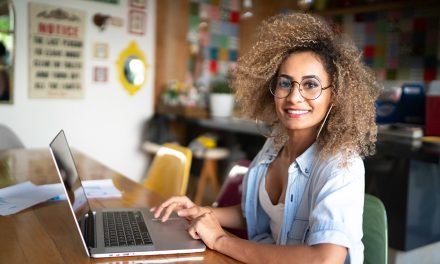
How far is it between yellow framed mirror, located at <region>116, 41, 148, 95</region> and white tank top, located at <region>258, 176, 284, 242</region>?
2859 millimetres

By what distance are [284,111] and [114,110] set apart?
2.98 metres

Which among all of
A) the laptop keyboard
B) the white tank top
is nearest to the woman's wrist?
the laptop keyboard

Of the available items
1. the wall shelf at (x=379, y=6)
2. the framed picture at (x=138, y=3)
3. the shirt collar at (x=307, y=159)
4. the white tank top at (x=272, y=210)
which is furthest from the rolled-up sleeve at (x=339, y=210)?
the framed picture at (x=138, y=3)

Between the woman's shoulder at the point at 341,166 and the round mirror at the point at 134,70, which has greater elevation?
the round mirror at the point at 134,70

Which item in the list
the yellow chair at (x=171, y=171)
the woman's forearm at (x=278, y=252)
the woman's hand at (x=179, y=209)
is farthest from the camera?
the yellow chair at (x=171, y=171)

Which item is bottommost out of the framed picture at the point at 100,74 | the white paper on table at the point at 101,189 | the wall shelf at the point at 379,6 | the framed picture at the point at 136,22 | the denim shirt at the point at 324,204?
the white paper on table at the point at 101,189

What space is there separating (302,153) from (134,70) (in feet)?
9.95

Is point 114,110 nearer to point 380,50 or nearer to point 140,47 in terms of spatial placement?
point 140,47

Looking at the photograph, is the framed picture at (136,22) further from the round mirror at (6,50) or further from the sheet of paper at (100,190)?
the sheet of paper at (100,190)

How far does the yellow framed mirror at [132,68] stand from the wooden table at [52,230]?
6.86ft

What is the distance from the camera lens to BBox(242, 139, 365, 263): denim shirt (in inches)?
37.3

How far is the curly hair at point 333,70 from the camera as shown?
1134mm

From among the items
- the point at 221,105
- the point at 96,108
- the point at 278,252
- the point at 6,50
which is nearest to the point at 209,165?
the point at 221,105

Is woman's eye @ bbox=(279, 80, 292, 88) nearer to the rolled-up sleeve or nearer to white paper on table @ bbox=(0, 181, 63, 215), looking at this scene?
the rolled-up sleeve
